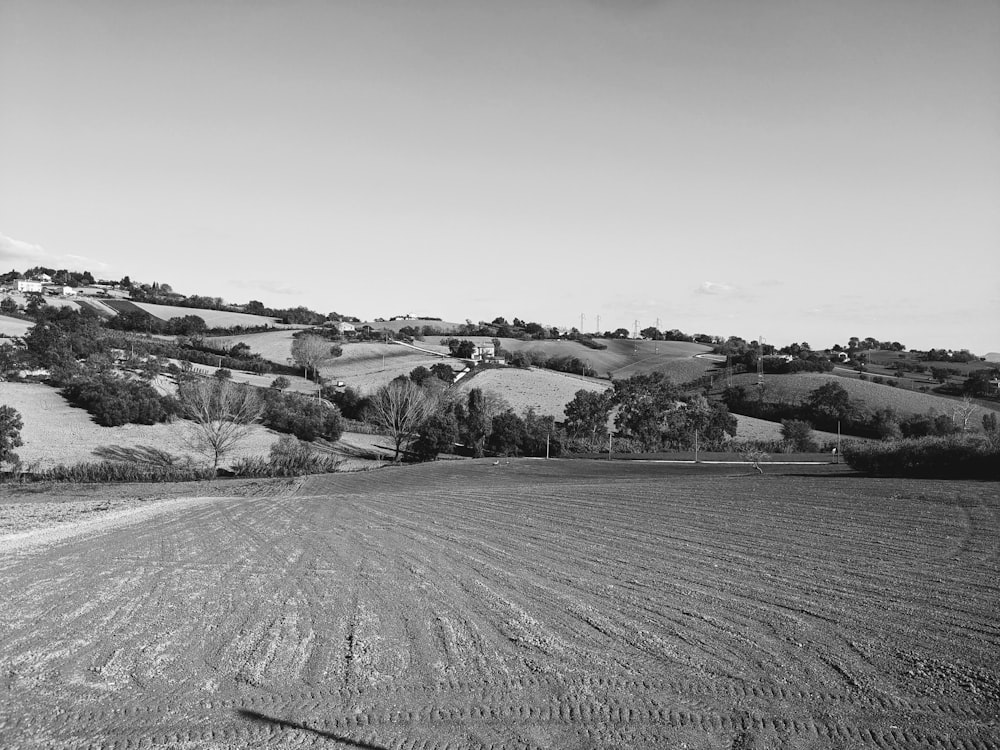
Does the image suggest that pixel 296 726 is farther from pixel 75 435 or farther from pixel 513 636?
pixel 75 435

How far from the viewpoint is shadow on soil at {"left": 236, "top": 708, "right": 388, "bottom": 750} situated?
7914 mm

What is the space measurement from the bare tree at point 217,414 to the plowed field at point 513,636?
3228 centimetres

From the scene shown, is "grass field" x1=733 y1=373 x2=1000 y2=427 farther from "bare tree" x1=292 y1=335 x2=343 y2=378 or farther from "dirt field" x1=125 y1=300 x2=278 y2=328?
"dirt field" x1=125 y1=300 x2=278 y2=328

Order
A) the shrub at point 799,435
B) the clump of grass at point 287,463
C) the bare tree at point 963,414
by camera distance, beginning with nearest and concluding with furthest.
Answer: the clump of grass at point 287,463 → the shrub at point 799,435 → the bare tree at point 963,414

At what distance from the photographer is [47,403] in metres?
59.3

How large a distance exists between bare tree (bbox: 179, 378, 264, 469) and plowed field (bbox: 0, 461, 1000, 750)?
1271 inches

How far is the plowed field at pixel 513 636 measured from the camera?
8336mm

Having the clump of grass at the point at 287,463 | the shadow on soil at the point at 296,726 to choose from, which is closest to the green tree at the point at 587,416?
the clump of grass at the point at 287,463

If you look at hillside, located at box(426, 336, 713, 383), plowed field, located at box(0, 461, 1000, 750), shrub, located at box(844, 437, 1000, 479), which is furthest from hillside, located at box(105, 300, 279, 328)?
plowed field, located at box(0, 461, 1000, 750)

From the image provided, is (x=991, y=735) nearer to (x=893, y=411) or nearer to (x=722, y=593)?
(x=722, y=593)

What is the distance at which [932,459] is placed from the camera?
36031 mm

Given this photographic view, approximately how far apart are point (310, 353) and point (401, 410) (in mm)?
35488

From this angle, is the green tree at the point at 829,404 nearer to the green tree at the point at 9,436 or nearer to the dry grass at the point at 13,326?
the green tree at the point at 9,436

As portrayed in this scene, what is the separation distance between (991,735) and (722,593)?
5.53 m
